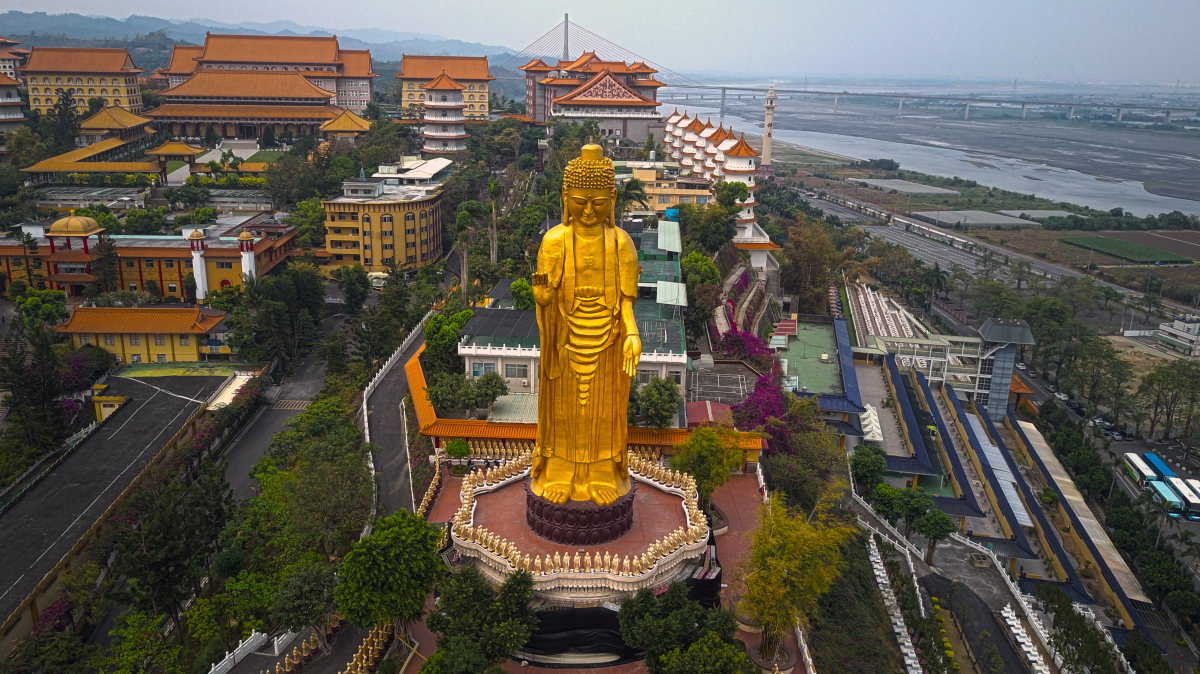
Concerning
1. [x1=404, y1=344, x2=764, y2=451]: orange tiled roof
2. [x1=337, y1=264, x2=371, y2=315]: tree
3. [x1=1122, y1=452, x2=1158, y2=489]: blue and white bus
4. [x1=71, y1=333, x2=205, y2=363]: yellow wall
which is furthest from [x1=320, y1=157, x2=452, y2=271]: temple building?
[x1=1122, y1=452, x2=1158, y2=489]: blue and white bus

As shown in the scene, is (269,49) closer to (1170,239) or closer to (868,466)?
(868,466)

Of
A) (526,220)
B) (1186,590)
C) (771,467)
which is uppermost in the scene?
(526,220)

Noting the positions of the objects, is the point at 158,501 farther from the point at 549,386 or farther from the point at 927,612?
the point at 927,612

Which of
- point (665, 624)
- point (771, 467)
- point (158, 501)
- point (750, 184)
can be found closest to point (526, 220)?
point (750, 184)

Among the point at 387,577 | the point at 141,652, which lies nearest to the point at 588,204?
the point at 387,577

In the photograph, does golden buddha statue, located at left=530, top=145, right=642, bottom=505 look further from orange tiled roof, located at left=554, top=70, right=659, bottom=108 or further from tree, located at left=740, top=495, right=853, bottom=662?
orange tiled roof, located at left=554, top=70, right=659, bottom=108

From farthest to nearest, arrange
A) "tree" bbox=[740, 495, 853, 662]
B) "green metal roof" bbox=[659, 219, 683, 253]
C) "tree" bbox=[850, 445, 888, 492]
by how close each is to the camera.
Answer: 1. "green metal roof" bbox=[659, 219, 683, 253]
2. "tree" bbox=[850, 445, 888, 492]
3. "tree" bbox=[740, 495, 853, 662]
